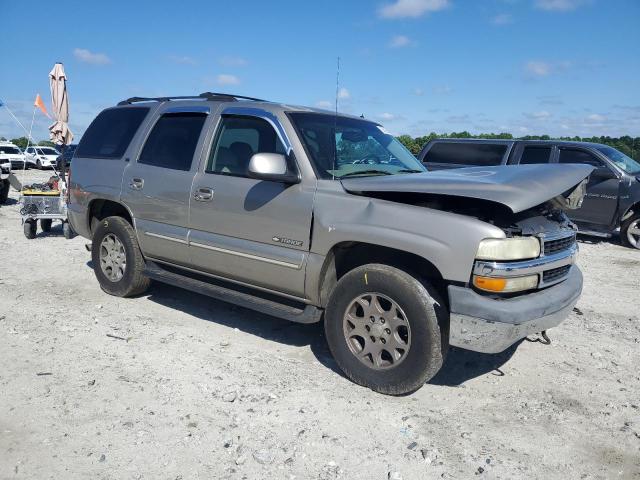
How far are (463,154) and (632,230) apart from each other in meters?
3.44

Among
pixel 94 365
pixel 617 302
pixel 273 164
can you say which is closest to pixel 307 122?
pixel 273 164

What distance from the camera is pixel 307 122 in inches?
169

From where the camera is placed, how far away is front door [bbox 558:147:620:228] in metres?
9.70

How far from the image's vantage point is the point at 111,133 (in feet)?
18.4

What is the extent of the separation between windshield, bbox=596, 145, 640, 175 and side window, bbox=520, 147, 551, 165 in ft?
3.31

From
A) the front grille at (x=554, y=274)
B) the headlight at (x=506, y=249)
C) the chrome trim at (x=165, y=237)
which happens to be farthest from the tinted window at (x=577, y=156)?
the chrome trim at (x=165, y=237)

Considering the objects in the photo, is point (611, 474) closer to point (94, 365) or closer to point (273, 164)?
point (273, 164)

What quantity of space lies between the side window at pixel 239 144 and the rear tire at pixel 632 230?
27.5 ft

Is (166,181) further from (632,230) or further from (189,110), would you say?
(632,230)

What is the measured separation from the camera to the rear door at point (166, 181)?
4.69 meters

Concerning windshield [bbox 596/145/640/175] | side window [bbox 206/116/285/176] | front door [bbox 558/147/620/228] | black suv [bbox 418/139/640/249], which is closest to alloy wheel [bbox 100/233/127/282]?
side window [bbox 206/116/285/176]

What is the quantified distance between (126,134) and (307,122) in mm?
2243

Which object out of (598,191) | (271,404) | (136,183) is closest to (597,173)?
(598,191)

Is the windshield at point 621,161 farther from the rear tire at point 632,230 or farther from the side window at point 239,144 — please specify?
the side window at point 239,144
